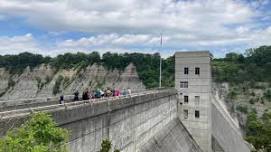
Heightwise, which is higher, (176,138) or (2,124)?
(2,124)

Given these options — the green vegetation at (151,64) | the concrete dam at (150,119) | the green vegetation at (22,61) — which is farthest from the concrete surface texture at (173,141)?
the green vegetation at (22,61)

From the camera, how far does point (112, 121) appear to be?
18.8m

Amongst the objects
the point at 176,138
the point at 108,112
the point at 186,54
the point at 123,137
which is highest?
the point at 186,54

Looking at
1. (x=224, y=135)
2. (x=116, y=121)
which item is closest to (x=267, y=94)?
(x=224, y=135)

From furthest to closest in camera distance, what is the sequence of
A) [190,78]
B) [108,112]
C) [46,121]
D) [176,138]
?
[190,78] < [176,138] < [108,112] < [46,121]

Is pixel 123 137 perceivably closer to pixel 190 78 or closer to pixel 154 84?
pixel 190 78

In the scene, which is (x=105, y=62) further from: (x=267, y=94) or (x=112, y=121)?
(x=112, y=121)

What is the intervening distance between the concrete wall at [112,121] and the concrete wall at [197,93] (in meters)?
7.53

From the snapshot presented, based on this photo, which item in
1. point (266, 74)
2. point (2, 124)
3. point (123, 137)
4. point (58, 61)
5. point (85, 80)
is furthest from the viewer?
point (58, 61)

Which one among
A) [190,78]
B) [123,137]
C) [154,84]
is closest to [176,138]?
[190,78]

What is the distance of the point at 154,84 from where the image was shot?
3829 inches

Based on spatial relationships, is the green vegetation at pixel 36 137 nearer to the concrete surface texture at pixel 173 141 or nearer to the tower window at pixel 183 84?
the concrete surface texture at pixel 173 141

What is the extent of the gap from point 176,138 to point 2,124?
26.0m

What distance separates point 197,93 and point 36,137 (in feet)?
111
